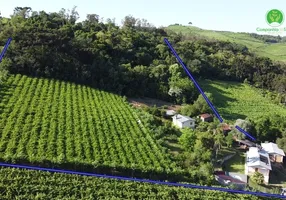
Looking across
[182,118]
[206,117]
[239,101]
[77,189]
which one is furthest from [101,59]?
[77,189]

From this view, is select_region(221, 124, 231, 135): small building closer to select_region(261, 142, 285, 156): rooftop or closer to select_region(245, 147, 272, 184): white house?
select_region(261, 142, 285, 156): rooftop

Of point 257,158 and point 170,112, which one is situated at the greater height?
point 170,112

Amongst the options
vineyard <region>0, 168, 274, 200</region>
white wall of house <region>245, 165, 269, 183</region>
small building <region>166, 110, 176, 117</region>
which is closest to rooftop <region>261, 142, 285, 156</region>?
white wall of house <region>245, 165, 269, 183</region>

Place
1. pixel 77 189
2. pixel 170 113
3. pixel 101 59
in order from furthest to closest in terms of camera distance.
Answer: pixel 101 59 < pixel 170 113 < pixel 77 189

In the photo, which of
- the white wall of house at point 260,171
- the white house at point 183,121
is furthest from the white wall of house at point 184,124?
the white wall of house at point 260,171

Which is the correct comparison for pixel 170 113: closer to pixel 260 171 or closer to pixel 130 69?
pixel 130 69

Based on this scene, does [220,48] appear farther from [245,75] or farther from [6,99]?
[6,99]

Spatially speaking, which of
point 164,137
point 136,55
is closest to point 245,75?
point 136,55

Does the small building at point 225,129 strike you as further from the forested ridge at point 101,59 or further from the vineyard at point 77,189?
the vineyard at point 77,189
